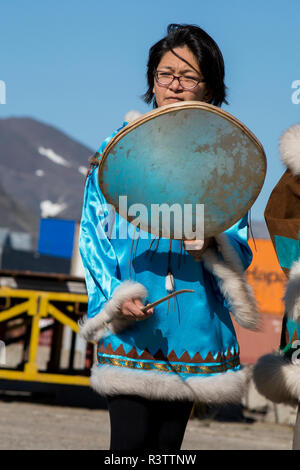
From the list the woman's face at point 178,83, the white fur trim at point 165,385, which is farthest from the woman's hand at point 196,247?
the woman's face at point 178,83

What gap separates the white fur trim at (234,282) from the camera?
245 centimetres

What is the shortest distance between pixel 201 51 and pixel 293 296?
906 mm

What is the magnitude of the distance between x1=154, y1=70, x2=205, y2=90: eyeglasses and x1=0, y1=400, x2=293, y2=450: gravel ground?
4.07 m

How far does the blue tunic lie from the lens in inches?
94.9

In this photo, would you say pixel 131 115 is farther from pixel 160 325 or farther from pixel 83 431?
pixel 83 431

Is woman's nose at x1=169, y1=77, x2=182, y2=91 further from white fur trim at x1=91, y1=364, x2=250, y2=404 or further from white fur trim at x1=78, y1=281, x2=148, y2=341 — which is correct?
white fur trim at x1=91, y1=364, x2=250, y2=404

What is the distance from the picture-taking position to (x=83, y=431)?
24.2ft

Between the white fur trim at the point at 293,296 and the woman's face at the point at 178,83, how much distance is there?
0.70 metres

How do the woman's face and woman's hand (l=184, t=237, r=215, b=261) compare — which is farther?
the woman's face

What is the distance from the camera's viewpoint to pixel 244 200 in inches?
96.1

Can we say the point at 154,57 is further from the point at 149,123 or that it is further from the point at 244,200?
the point at 244,200

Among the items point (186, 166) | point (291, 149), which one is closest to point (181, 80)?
point (186, 166)

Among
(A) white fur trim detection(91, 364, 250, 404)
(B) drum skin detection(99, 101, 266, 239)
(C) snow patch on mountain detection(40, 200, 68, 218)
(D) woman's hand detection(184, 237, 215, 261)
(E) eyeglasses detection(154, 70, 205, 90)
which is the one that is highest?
(C) snow patch on mountain detection(40, 200, 68, 218)

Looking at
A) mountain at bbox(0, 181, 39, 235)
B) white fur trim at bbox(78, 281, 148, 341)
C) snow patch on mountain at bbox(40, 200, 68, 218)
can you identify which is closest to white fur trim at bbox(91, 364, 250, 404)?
white fur trim at bbox(78, 281, 148, 341)
